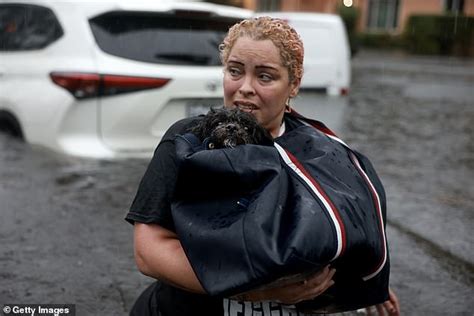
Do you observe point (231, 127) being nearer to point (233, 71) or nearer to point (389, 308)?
point (233, 71)

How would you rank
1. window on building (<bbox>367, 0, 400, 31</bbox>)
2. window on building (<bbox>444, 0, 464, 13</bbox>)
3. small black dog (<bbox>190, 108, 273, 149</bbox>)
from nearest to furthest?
small black dog (<bbox>190, 108, 273, 149</bbox>) < window on building (<bbox>444, 0, 464, 13</bbox>) < window on building (<bbox>367, 0, 400, 31</bbox>)

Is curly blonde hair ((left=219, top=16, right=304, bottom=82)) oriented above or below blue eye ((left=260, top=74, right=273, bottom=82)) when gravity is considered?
above

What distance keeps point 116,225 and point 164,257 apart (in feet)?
10.0

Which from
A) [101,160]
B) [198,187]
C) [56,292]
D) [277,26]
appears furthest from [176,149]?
[101,160]

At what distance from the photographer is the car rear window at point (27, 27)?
19.2ft

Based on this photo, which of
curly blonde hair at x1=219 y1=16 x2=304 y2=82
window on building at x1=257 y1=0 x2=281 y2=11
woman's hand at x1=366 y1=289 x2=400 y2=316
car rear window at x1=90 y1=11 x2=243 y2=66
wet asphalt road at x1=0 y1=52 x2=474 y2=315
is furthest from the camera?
window on building at x1=257 y1=0 x2=281 y2=11

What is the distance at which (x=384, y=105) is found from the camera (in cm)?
1420

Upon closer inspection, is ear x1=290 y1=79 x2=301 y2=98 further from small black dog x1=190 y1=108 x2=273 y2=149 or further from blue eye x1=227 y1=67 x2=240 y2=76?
small black dog x1=190 y1=108 x2=273 y2=149

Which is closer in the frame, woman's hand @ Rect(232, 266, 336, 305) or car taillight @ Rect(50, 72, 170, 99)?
woman's hand @ Rect(232, 266, 336, 305)

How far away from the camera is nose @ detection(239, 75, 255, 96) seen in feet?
7.38

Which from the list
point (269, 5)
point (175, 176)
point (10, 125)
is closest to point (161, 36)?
point (10, 125)

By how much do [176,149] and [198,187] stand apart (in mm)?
138

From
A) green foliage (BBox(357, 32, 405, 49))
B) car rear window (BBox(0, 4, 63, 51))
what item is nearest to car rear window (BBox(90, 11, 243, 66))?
car rear window (BBox(0, 4, 63, 51))

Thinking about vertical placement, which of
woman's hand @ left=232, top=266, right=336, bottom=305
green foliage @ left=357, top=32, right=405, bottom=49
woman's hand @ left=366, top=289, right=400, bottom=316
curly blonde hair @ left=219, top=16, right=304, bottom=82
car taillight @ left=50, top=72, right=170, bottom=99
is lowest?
green foliage @ left=357, top=32, right=405, bottom=49
